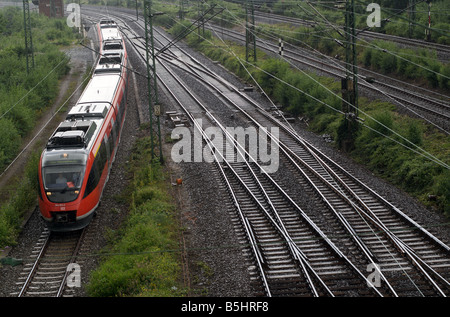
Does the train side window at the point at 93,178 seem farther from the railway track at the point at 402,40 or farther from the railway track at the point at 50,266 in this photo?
the railway track at the point at 402,40

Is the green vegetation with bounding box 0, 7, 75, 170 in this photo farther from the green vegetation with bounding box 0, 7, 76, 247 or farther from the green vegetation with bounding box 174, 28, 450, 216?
the green vegetation with bounding box 174, 28, 450, 216

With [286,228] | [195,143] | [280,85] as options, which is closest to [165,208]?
[286,228]

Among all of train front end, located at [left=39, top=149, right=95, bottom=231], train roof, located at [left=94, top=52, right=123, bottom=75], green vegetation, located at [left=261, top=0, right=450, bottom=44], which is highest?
green vegetation, located at [left=261, top=0, right=450, bottom=44]

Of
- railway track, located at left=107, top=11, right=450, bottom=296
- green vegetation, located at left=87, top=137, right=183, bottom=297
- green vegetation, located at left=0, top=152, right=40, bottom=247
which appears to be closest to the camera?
railway track, located at left=107, top=11, right=450, bottom=296

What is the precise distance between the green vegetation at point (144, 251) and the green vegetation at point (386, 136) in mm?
8484

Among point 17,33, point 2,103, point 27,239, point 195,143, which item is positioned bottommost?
point 27,239

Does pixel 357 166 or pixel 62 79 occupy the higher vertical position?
pixel 62 79

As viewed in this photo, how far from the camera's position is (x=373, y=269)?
46.1 feet

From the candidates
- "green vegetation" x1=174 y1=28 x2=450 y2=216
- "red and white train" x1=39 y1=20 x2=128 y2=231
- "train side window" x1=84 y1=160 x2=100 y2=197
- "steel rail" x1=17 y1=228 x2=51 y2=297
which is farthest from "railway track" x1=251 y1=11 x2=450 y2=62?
"steel rail" x1=17 y1=228 x2=51 y2=297

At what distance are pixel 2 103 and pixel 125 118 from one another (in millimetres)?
6923

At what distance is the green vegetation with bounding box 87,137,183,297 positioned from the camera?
1367 centimetres

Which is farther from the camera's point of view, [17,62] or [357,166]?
[17,62]

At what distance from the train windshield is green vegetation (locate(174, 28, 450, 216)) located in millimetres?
10790

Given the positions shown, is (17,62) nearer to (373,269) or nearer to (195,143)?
(195,143)
